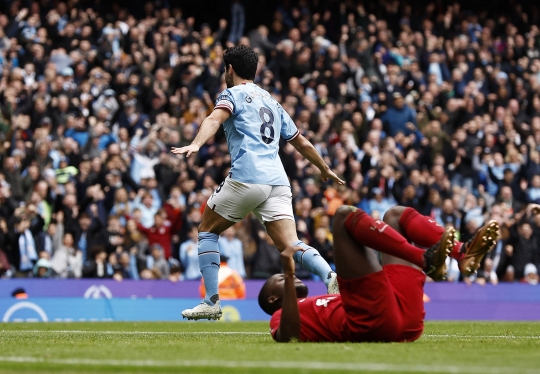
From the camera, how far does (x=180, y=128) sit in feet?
70.2

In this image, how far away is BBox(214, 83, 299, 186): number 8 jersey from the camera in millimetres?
9820

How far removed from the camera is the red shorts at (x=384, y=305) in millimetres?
7547

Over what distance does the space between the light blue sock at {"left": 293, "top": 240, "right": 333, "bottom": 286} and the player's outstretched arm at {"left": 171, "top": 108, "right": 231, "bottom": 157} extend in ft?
4.67

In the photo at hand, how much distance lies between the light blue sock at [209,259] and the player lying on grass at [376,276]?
2.01m

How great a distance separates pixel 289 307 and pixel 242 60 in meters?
3.25

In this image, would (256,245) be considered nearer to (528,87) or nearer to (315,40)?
(315,40)

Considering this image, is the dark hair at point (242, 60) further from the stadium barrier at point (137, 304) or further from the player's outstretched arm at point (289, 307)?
the stadium barrier at point (137, 304)

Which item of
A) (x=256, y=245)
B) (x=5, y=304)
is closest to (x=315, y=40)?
(x=256, y=245)

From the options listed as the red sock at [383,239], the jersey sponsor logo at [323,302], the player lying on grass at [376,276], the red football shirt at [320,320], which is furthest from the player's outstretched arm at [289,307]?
the red sock at [383,239]

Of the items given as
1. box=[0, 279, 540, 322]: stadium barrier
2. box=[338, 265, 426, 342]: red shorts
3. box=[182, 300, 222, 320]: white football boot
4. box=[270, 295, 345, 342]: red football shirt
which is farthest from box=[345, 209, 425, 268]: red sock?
box=[0, 279, 540, 322]: stadium barrier

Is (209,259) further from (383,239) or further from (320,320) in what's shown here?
(383,239)

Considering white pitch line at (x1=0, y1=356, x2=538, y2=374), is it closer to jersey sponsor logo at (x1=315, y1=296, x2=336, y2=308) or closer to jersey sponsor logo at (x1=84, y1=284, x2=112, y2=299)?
jersey sponsor logo at (x1=315, y1=296, x2=336, y2=308)

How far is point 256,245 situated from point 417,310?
40.8ft

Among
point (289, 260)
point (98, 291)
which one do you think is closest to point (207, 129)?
point (289, 260)
